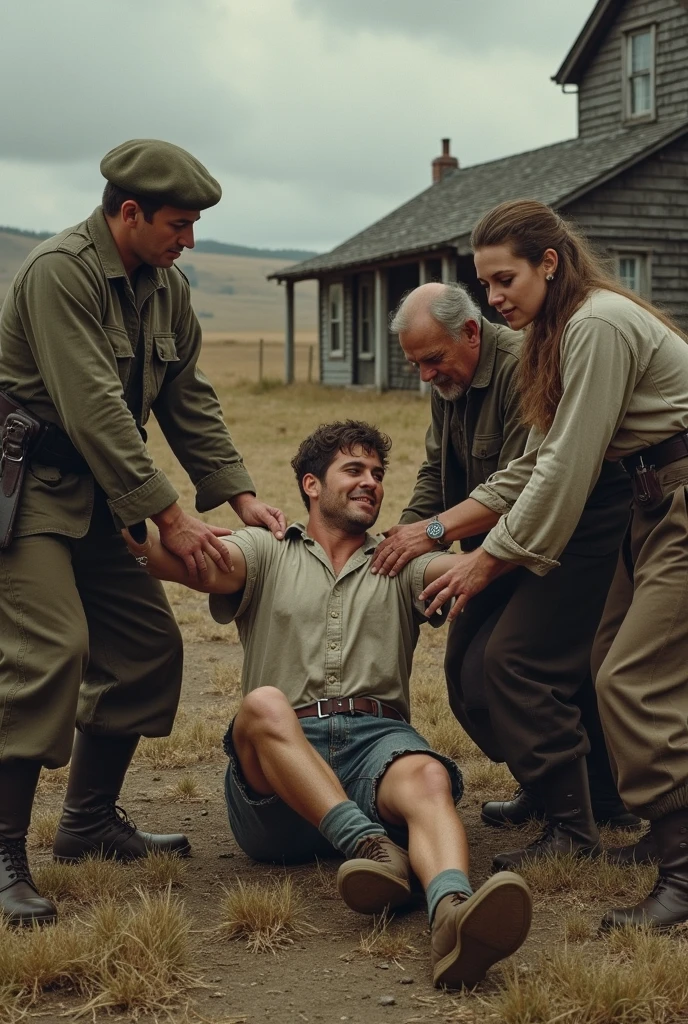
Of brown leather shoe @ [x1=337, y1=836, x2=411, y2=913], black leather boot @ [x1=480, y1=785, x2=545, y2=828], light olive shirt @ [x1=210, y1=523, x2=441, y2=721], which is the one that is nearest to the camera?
brown leather shoe @ [x1=337, y1=836, x2=411, y2=913]

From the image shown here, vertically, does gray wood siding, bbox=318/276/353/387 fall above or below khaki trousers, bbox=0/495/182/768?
above

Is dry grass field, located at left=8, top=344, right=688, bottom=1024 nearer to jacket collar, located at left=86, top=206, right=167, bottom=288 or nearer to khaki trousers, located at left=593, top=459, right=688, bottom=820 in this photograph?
khaki trousers, located at left=593, top=459, right=688, bottom=820

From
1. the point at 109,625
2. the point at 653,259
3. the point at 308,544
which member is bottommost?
the point at 109,625

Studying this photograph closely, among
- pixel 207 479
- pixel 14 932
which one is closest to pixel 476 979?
pixel 14 932

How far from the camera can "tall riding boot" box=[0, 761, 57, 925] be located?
380 centimetres

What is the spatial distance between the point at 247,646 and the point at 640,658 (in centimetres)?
Result: 140

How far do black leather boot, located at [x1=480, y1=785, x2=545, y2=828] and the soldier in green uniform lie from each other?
124 cm

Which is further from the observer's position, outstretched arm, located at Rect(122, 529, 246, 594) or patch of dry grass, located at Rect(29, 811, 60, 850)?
patch of dry grass, located at Rect(29, 811, 60, 850)

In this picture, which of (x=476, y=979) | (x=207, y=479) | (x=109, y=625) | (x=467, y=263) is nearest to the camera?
(x=476, y=979)

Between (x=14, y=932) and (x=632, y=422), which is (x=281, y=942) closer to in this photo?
(x=14, y=932)

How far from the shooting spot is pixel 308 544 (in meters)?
4.51

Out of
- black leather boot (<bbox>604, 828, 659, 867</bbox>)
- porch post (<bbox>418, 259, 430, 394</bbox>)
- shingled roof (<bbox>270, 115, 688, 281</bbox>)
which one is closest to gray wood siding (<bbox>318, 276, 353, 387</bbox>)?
shingled roof (<bbox>270, 115, 688, 281</bbox>)

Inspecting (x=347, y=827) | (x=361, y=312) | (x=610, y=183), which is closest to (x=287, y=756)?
(x=347, y=827)

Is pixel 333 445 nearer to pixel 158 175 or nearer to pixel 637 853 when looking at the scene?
pixel 158 175
